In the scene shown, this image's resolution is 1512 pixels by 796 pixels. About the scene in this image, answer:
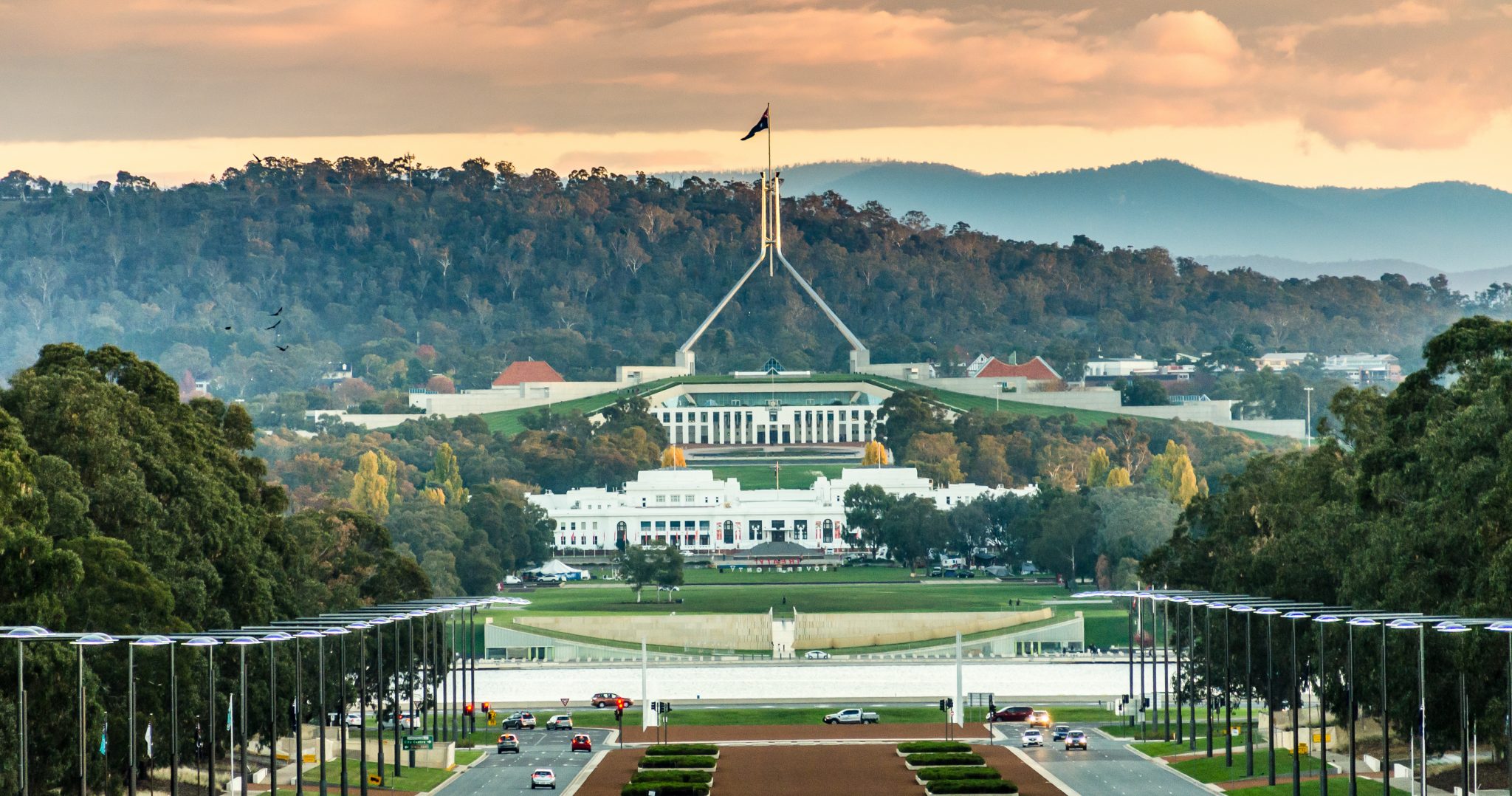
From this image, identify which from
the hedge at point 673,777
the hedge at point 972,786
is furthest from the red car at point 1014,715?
the hedge at point 972,786

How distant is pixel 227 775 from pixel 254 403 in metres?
140

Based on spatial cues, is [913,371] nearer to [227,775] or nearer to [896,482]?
[896,482]

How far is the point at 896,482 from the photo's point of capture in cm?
13488

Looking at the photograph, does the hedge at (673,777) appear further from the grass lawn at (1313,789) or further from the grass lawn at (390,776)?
the grass lawn at (1313,789)

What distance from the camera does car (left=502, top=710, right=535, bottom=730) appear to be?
68.9 m

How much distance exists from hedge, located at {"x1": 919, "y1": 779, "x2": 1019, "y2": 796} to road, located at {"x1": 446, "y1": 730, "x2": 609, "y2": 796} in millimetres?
4914

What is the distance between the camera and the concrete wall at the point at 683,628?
90562 mm

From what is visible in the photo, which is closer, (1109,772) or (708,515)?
(1109,772)

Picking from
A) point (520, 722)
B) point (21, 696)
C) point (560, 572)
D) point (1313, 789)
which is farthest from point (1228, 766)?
point (560, 572)

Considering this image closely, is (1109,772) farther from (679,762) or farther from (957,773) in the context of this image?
(679,762)

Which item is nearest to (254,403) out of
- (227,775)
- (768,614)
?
(768,614)

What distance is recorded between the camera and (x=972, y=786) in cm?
4928

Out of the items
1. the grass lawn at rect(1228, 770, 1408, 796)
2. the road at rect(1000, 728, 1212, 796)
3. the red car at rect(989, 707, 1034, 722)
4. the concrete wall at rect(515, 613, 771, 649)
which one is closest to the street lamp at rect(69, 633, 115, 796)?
the road at rect(1000, 728, 1212, 796)

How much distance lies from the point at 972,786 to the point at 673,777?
6134mm
